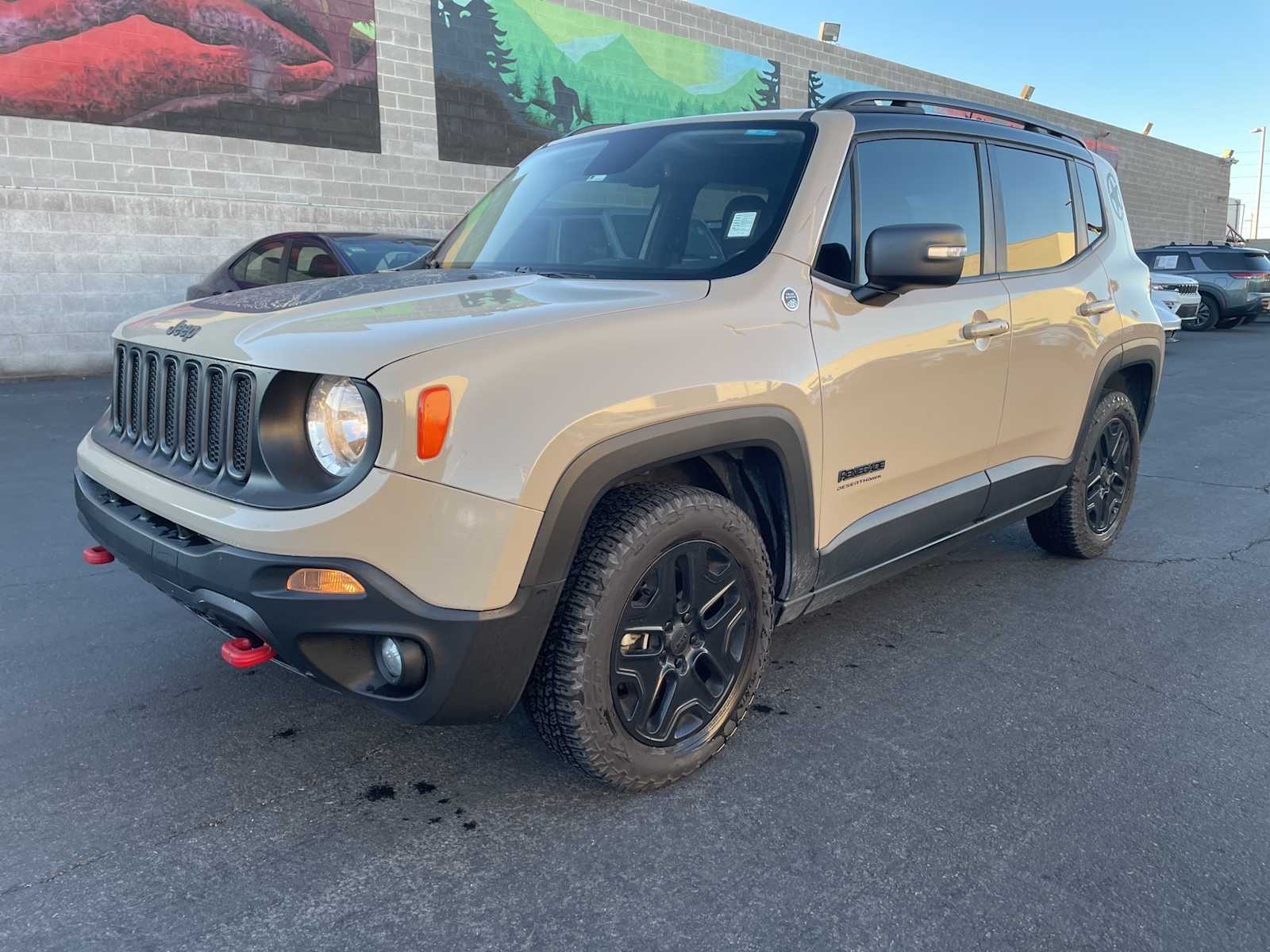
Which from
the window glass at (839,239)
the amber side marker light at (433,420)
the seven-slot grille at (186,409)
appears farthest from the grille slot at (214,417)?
the window glass at (839,239)

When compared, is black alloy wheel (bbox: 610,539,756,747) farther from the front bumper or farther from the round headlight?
the round headlight

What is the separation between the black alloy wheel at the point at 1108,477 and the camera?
15.5ft

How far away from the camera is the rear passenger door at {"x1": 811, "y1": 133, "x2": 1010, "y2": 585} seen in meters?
3.03

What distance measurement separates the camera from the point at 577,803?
8.78 feet

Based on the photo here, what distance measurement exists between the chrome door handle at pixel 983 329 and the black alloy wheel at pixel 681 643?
1355 millimetres

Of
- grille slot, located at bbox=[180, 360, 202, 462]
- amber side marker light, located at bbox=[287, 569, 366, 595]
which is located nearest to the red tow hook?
amber side marker light, located at bbox=[287, 569, 366, 595]

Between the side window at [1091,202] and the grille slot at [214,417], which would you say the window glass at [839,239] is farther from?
the side window at [1091,202]

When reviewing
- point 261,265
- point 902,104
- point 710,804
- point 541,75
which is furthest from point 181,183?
point 710,804

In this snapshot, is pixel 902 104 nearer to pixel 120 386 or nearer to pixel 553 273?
pixel 553 273

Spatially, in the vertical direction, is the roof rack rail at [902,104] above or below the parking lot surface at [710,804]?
above

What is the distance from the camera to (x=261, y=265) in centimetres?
949

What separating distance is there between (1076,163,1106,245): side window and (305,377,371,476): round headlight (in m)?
3.66

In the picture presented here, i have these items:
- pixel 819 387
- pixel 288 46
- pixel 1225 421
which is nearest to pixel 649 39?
pixel 288 46

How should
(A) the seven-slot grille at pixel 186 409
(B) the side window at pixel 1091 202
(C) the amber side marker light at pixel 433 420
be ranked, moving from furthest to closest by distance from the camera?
(B) the side window at pixel 1091 202 → (A) the seven-slot grille at pixel 186 409 → (C) the amber side marker light at pixel 433 420
